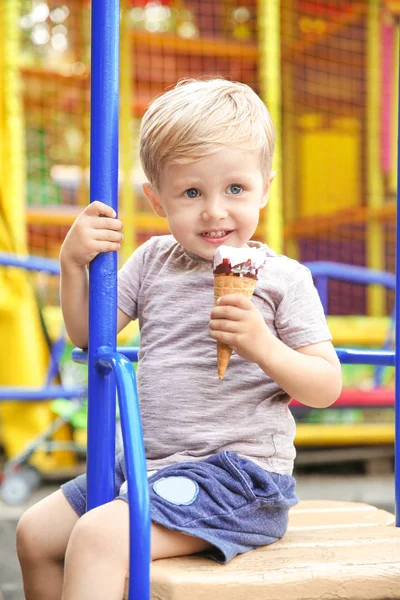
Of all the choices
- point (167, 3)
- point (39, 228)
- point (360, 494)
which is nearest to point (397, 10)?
point (167, 3)

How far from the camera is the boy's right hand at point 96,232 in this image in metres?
1.34

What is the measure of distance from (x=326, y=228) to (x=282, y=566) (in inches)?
209

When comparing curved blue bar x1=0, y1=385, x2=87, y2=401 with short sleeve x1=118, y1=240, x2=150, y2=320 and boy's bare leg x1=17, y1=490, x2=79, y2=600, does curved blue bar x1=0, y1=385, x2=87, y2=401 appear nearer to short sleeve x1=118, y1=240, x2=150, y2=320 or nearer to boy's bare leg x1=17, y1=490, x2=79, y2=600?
short sleeve x1=118, y1=240, x2=150, y2=320

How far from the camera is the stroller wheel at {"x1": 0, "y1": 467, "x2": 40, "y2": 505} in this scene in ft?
12.0

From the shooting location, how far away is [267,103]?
14.7ft

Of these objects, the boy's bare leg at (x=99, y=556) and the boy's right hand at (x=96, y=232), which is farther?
the boy's right hand at (x=96, y=232)

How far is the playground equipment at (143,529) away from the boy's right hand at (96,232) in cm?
1

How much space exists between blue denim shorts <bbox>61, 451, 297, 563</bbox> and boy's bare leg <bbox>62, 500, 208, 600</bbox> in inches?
2.0

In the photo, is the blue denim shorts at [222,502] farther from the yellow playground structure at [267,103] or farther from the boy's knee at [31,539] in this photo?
the yellow playground structure at [267,103]

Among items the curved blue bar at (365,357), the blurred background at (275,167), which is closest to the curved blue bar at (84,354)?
the curved blue bar at (365,357)

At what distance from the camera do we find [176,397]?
1438 mm

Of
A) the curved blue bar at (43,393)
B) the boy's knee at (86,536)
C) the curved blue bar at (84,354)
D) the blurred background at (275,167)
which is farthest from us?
the blurred background at (275,167)

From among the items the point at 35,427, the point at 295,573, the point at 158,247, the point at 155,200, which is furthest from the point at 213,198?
the point at 35,427

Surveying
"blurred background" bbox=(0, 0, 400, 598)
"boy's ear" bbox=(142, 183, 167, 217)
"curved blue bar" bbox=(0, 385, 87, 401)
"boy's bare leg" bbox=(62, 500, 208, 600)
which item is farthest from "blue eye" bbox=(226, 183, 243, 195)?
"curved blue bar" bbox=(0, 385, 87, 401)
